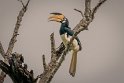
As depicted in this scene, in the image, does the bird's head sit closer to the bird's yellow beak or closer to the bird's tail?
the bird's yellow beak

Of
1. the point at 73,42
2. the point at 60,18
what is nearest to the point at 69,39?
the point at 73,42

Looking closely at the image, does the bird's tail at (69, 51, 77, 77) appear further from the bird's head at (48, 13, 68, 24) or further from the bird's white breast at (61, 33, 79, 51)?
the bird's head at (48, 13, 68, 24)

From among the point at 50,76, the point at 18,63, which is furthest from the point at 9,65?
the point at 50,76

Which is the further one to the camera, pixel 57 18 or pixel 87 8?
pixel 57 18

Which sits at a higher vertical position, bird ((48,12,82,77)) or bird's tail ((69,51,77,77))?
bird ((48,12,82,77))

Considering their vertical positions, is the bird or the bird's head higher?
the bird's head

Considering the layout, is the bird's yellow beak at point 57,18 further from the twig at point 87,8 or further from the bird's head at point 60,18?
the twig at point 87,8

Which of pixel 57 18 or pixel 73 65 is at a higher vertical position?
pixel 57 18

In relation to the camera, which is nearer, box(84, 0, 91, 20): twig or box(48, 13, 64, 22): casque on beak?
box(84, 0, 91, 20): twig

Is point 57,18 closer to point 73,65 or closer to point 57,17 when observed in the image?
point 57,17

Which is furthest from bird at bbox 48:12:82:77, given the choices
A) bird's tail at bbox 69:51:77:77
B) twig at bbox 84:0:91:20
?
twig at bbox 84:0:91:20

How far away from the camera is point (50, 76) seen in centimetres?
102

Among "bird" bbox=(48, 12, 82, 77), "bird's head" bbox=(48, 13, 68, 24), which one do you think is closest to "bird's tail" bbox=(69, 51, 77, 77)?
"bird" bbox=(48, 12, 82, 77)

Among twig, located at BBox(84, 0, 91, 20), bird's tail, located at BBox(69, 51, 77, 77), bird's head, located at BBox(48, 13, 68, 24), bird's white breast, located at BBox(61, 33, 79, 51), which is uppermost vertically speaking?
bird's head, located at BBox(48, 13, 68, 24)
